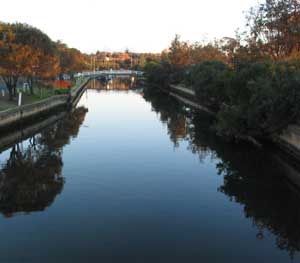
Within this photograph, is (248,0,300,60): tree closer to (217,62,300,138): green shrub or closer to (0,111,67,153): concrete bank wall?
(217,62,300,138): green shrub

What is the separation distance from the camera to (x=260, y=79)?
91.1ft

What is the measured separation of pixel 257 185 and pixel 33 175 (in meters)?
11.2

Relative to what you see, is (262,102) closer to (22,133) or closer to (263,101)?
(263,101)

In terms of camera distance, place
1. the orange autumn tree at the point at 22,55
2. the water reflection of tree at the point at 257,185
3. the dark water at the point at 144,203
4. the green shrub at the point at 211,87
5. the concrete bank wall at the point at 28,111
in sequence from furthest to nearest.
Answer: the green shrub at the point at 211,87 < the orange autumn tree at the point at 22,55 < the concrete bank wall at the point at 28,111 < the water reflection of tree at the point at 257,185 < the dark water at the point at 144,203

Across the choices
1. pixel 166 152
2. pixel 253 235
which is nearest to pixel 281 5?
pixel 166 152

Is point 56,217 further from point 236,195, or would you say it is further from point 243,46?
point 243,46

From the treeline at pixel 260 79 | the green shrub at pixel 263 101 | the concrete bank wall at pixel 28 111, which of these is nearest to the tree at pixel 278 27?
the treeline at pixel 260 79

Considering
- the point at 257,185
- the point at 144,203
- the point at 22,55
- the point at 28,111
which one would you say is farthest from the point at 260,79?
the point at 22,55

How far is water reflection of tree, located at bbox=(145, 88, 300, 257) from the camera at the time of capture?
631 inches

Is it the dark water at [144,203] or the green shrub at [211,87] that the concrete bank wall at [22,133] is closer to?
the dark water at [144,203]

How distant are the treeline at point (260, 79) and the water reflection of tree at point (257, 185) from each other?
1.65m

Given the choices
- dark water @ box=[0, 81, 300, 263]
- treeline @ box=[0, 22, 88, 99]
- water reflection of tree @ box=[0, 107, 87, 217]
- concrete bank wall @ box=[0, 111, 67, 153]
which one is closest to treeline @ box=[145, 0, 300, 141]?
dark water @ box=[0, 81, 300, 263]

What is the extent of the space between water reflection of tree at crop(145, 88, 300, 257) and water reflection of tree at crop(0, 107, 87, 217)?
7.94 metres

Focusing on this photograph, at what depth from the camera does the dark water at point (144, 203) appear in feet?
45.3
